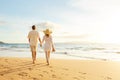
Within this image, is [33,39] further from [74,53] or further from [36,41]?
[74,53]

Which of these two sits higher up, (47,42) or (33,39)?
(33,39)

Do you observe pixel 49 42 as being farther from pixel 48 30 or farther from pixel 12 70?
pixel 12 70

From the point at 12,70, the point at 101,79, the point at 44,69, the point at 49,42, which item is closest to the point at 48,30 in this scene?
the point at 49,42

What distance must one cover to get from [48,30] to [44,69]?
221 centimetres

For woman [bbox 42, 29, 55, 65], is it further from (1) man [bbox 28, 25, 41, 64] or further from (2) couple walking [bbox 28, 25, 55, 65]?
(1) man [bbox 28, 25, 41, 64]

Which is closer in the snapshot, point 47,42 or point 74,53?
point 47,42

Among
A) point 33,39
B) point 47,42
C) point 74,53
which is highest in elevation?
point 33,39

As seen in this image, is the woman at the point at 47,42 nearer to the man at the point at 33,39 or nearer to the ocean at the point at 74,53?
the man at the point at 33,39

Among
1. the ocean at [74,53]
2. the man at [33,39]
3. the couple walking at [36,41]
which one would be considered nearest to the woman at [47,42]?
the couple walking at [36,41]

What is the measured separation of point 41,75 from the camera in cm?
830

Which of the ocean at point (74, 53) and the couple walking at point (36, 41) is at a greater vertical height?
the couple walking at point (36, 41)

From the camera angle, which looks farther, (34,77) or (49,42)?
(49,42)

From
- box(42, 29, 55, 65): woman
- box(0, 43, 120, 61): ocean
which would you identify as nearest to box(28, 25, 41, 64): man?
box(42, 29, 55, 65): woman

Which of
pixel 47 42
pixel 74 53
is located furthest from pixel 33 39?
pixel 74 53
